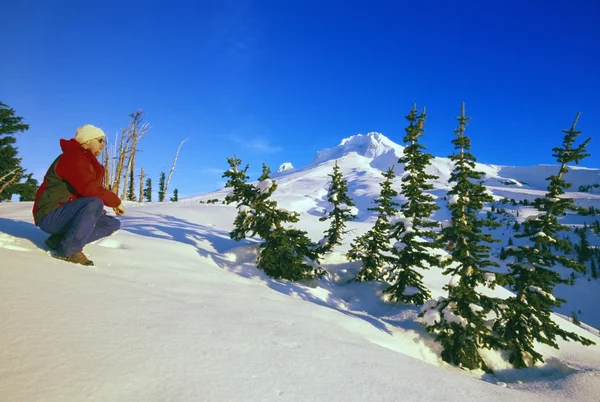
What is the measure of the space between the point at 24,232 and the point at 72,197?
2.09 metres

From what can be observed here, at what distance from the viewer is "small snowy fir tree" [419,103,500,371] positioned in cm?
723

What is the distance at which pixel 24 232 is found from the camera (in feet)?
18.5

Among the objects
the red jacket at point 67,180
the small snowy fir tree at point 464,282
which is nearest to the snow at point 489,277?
the small snowy fir tree at point 464,282

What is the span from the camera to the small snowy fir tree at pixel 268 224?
9789 millimetres

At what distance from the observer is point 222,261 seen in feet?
31.9

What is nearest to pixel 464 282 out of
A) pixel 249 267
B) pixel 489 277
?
pixel 489 277

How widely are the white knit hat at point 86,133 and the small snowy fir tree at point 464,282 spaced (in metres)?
7.97

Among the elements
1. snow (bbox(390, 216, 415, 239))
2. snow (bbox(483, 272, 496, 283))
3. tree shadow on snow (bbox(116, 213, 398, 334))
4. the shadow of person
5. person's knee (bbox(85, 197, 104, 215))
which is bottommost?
tree shadow on snow (bbox(116, 213, 398, 334))

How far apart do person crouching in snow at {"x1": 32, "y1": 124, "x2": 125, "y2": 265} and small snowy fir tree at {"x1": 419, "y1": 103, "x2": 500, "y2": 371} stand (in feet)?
24.5

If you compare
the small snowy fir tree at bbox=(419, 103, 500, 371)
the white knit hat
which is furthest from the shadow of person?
the small snowy fir tree at bbox=(419, 103, 500, 371)

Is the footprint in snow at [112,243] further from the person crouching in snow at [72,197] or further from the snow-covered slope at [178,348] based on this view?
the person crouching in snow at [72,197]

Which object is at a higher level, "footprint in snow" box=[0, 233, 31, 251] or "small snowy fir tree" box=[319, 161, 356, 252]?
"small snowy fir tree" box=[319, 161, 356, 252]

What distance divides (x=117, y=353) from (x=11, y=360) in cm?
59

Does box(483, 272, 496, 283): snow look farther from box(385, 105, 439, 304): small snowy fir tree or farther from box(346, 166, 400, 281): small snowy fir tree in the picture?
box(346, 166, 400, 281): small snowy fir tree
